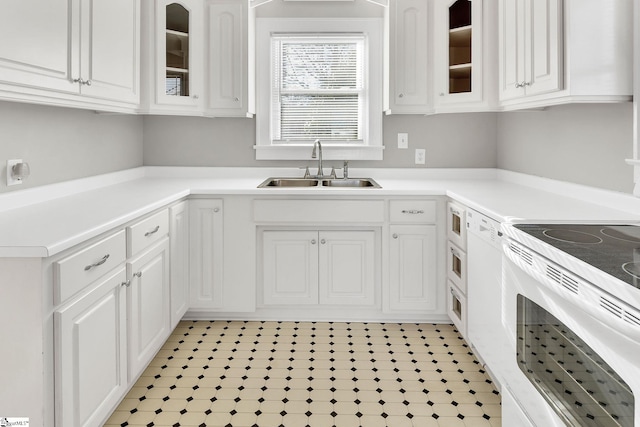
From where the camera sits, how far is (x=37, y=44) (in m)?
1.69

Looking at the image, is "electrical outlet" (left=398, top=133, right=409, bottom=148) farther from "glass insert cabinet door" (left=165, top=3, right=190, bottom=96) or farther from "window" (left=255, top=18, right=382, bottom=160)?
"glass insert cabinet door" (left=165, top=3, right=190, bottom=96)

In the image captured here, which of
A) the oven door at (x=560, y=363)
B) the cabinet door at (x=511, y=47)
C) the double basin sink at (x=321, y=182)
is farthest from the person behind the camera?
the double basin sink at (x=321, y=182)

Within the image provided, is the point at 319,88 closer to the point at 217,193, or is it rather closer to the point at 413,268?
Answer: the point at 217,193

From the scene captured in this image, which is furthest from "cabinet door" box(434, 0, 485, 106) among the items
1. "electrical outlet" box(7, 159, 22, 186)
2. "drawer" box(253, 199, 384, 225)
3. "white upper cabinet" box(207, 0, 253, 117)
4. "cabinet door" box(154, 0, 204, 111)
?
"electrical outlet" box(7, 159, 22, 186)

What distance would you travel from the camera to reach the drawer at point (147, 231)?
196 cm

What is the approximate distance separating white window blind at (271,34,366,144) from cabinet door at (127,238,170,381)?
1.49m

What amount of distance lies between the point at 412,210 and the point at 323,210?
0.55 meters

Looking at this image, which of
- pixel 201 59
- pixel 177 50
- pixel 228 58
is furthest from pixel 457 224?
pixel 177 50

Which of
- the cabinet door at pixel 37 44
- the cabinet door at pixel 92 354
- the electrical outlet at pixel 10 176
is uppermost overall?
the cabinet door at pixel 37 44

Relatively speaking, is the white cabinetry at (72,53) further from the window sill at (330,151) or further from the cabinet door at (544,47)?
the cabinet door at (544,47)

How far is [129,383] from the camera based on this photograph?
78.4 inches

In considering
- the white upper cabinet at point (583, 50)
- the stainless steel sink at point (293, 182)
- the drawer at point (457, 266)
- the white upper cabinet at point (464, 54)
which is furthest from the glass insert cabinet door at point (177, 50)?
the white upper cabinet at point (583, 50)

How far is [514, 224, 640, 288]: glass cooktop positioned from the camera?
3.68 ft

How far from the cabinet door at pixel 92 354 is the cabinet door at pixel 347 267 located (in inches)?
51.8
